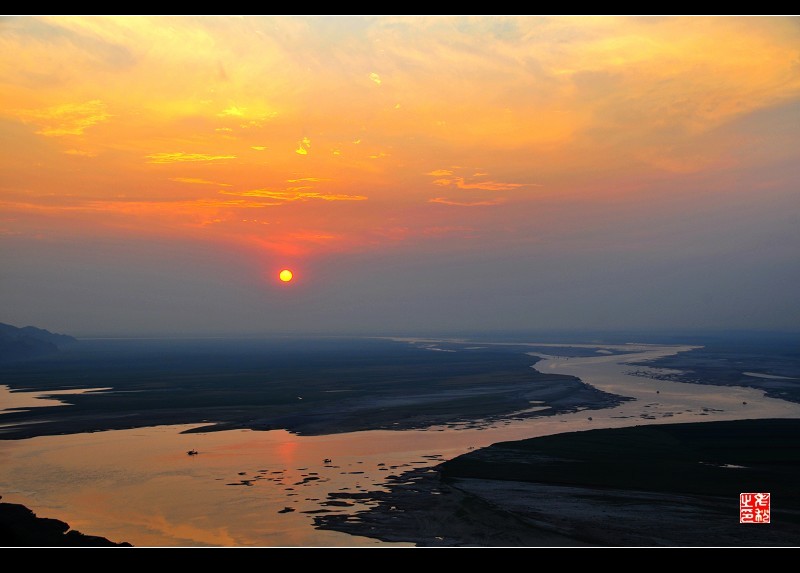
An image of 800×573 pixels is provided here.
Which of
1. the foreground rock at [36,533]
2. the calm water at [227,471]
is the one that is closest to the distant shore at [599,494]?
the calm water at [227,471]

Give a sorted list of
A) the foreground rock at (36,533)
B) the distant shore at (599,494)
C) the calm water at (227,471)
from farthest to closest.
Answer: the calm water at (227,471)
the distant shore at (599,494)
the foreground rock at (36,533)

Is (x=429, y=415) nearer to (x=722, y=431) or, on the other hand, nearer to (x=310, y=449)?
(x=310, y=449)

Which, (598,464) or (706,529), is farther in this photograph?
(598,464)

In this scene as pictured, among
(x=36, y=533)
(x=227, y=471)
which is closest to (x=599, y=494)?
(x=227, y=471)

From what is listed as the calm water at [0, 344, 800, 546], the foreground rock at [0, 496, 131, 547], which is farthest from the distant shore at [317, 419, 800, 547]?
the foreground rock at [0, 496, 131, 547]

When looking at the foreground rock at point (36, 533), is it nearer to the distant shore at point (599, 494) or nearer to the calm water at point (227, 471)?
the calm water at point (227, 471)

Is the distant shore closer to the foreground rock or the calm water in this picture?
the calm water

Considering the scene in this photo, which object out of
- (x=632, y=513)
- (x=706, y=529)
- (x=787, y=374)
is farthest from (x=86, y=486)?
(x=787, y=374)

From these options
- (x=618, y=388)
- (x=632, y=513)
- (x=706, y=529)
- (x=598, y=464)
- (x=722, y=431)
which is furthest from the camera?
(x=618, y=388)
